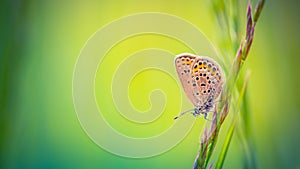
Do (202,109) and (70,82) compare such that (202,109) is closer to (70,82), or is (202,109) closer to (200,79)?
(200,79)

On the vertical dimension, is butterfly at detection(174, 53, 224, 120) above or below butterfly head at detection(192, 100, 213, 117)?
above

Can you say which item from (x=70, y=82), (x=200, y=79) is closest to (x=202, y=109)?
(x=200, y=79)

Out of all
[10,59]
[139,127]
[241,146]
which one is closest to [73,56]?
[10,59]

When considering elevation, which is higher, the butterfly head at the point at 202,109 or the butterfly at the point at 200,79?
the butterfly at the point at 200,79
